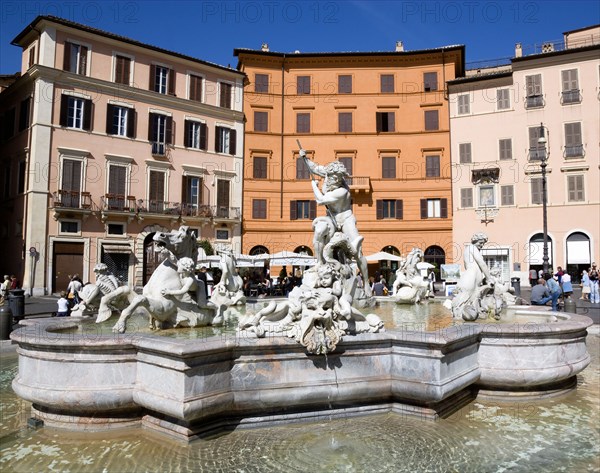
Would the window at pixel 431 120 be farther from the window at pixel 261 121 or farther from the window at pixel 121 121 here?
the window at pixel 121 121

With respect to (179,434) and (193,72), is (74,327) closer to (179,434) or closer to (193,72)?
(179,434)

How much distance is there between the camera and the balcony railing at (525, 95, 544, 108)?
3083 cm

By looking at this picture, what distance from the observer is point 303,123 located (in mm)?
34750

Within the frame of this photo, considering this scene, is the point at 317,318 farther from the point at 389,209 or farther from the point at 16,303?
the point at 389,209

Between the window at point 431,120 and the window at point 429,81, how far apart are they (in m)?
1.71

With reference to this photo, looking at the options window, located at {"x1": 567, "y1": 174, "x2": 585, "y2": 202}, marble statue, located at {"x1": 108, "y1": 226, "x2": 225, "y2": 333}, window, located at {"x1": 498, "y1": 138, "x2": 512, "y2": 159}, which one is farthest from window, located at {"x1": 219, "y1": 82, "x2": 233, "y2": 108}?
marble statue, located at {"x1": 108, "y1": 226, "x2": 225, "y2": 333}

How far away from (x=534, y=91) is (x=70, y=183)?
28657 millimetres

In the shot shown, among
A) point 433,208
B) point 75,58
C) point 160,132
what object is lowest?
point 433,208

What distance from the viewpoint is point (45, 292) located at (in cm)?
2491

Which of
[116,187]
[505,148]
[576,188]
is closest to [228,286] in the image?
[116,187]

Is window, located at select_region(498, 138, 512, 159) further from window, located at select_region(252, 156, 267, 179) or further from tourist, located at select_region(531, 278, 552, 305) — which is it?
tourist, located at select_region(531, 278, 552, 305)

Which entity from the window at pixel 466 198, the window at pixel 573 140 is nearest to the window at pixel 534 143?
the window at pixel 573 140

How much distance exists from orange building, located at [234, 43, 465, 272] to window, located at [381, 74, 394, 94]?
0.23 ft

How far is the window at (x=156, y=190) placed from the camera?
29.8 meters
